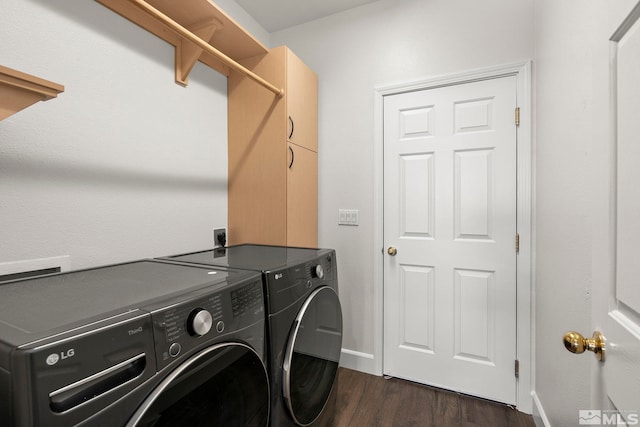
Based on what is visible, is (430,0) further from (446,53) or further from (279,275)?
(279,275)

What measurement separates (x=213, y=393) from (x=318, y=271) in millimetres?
680

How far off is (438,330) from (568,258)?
0.98m

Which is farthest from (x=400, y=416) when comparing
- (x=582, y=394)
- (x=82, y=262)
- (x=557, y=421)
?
(x=82, y=262)

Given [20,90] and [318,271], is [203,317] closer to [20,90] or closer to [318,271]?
[318,271]

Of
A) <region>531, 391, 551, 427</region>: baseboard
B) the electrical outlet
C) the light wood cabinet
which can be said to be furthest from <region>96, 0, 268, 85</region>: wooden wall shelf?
<region>531, 391, 551, 427</region>: baseboard

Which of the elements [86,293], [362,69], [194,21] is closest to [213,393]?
[86,293]

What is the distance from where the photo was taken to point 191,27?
1.63 metres

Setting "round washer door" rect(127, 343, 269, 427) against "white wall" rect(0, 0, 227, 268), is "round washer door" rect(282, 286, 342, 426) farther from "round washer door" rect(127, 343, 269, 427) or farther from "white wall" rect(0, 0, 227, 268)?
"white wall" rect(0, 0, 227, 268)

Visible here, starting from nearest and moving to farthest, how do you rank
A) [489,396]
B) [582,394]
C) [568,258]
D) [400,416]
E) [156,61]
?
[582,394] < [568,258] < [156,61] < [400,416] < [489,396]

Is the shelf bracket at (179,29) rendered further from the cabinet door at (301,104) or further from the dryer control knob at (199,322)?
the dryer control knob at (199,322)

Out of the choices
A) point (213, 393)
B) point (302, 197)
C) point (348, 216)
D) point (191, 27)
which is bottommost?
point (213, 393)

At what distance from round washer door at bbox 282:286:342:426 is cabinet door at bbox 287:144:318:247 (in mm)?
636

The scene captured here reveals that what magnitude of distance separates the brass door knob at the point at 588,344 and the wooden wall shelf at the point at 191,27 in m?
1.63

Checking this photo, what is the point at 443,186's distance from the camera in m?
1.94
